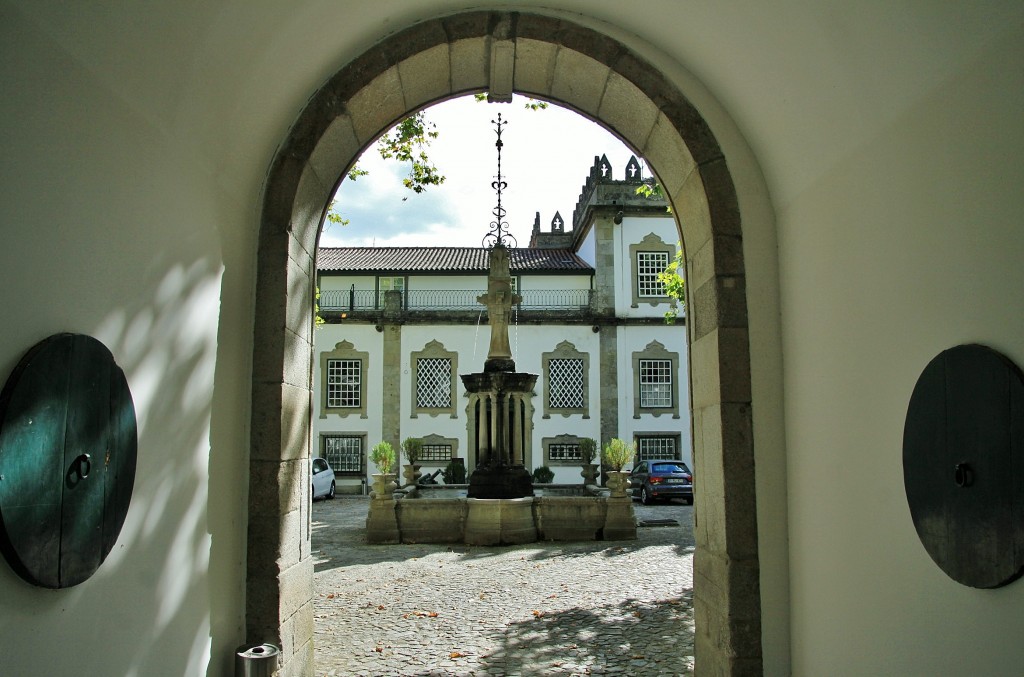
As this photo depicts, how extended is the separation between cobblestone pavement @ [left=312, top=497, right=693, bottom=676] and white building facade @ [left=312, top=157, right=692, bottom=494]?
12.7 m

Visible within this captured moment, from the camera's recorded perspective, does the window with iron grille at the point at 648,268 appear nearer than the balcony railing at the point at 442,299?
Yes

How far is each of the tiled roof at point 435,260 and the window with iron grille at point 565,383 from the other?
320 cm

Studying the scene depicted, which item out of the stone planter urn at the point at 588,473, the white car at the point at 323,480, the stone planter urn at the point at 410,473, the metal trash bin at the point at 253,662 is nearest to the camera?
the metal trash bin at the point at 253,662

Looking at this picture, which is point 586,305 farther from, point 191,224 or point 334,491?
point 191,224

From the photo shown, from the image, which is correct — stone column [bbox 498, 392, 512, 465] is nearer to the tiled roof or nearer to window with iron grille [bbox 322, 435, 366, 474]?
window with iron grille [bbox 322, 435, 366, 474]

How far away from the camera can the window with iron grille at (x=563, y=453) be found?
2300 centimetres

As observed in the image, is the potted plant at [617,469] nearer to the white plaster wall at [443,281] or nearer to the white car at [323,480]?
the white car at [323,480]

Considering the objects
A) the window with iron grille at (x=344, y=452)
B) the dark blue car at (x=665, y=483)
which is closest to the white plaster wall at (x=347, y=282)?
the window with iron grille at (x=344, y=452)

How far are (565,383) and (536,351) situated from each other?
1.35 m

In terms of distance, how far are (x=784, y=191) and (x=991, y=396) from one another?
73.7 inches

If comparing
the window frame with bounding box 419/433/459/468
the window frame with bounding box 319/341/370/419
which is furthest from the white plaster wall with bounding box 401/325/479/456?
the window frame with bounding box 319/341/370/419

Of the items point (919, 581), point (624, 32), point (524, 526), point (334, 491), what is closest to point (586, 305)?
point (334, 491)

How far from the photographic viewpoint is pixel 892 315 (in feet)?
9.61

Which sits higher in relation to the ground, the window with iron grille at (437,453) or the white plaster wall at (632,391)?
the white plaster wall at (632,391)
